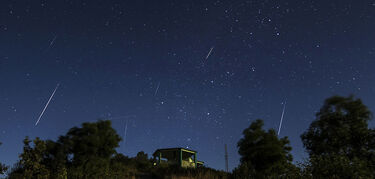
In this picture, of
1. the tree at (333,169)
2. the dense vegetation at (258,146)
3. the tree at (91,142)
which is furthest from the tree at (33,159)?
the tree at (333,169)

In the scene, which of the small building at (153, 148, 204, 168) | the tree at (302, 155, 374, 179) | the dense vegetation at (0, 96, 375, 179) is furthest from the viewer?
the small building at (153, 148, 204, 168)

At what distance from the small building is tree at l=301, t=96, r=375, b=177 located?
48.5 feet

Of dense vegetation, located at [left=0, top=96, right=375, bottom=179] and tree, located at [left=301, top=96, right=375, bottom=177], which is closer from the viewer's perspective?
dense vegetation, located at [left=0, top=96, right=375, bottom=179]

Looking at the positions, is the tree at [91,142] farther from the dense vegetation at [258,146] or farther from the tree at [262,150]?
the tree at [262,150]

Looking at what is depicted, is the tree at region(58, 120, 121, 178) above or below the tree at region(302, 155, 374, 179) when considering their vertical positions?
above

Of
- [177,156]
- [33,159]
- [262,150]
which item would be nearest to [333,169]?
[33,159]

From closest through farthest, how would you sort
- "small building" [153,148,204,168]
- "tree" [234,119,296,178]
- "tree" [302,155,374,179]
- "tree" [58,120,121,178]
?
"tree" [302,155,374,179], "tree" [58,120,121,178], "tree" [234,119,296,178], "small building" [153,148,204,168]

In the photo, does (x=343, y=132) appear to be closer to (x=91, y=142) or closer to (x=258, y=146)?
(x=258, y=146)

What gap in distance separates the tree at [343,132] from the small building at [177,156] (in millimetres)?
14794

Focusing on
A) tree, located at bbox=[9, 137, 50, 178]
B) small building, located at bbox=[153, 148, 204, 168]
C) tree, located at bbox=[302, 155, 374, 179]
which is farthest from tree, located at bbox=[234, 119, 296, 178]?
tree, located at bbox=[9, 137, 50, 178]

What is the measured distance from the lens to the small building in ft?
120

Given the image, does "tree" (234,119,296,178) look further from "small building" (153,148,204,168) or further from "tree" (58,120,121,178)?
"tree" (58,120,121,178)

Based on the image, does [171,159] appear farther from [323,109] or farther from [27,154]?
[27,154]

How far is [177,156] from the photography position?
122ft
